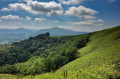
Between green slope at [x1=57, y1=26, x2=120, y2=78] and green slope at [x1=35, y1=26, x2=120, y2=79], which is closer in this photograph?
green slope at [x1=35, y1=26, x2=120, y2=79]

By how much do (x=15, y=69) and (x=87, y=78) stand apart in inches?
3435

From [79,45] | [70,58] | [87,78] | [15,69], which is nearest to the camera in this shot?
[87,78]

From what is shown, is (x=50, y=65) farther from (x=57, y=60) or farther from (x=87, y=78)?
(x=87, y=78)

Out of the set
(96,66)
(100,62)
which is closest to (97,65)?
(100,62)

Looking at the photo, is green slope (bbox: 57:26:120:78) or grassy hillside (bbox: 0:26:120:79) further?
green slope (bbox: 57:26:120:78)

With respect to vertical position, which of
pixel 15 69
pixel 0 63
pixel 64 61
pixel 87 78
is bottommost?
pixel 0 63

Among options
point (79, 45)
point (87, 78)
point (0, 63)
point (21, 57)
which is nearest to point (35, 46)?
point (21, 57)

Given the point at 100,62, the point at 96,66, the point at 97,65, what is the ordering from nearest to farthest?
the point at 96,66, the point at 97,65, the point at 100,62

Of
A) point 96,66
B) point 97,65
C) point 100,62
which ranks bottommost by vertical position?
point 97,65

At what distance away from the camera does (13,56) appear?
150125mm

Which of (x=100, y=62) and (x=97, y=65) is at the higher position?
(x=100, y=62)

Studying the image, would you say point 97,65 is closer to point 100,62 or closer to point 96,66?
point 100,62

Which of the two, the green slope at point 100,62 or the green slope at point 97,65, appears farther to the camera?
the green slope at point 100,62

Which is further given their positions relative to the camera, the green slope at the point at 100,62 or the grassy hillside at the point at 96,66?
the green slope at the point at 100,62
